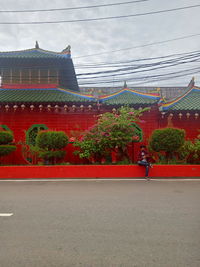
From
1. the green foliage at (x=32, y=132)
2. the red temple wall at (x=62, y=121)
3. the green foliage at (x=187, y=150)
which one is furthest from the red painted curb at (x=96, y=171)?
the green foliage at (x=32, y=132)

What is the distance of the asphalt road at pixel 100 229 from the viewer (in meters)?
1.97

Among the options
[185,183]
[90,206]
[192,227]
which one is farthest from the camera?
[185,183]

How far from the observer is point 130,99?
9.18 meters

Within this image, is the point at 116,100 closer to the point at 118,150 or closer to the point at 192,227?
the point at 118,150

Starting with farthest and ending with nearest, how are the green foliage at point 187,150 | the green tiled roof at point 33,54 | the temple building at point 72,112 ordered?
1. the green tiled roof at point 33,54
2. the temple building at point 72,112
3. the green foliage at point 187,150

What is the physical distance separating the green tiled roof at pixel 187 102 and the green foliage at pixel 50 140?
5.62 metres

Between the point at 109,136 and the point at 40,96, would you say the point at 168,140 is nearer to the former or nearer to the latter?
the point at 109,136

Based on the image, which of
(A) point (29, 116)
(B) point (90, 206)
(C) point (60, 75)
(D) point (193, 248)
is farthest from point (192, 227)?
(C) point (60, 75)

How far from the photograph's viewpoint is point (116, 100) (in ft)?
30.1

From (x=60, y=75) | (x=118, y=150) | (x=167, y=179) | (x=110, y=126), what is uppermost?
(x=60, y=75)

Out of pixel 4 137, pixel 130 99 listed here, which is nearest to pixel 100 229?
pixel 4 137

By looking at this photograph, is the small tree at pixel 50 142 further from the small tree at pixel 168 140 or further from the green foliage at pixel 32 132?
the small tree at pixel 168 140

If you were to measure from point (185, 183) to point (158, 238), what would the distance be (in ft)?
13.2

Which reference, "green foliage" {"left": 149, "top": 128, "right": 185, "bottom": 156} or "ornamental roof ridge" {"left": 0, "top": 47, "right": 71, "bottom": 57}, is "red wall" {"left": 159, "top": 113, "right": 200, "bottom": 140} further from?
"ornamental roof ridge" {"left": 0, "top": 47, "right": 71, "bottom": 57}
